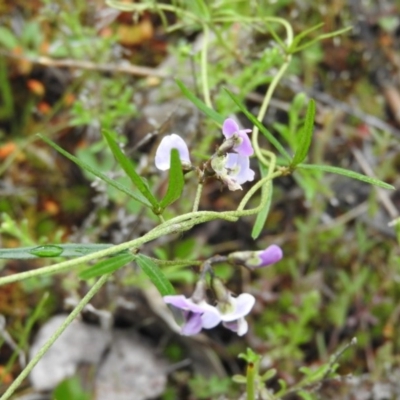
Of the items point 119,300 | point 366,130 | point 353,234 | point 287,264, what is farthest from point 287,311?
point 366,130

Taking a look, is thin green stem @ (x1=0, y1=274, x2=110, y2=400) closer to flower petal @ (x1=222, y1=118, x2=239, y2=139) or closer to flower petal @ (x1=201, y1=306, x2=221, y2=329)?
flower petal @ (x1=201, y1=306, x2=221, y2=329)

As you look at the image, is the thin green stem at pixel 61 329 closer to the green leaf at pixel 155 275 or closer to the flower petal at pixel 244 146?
the green leaf at pixel 155 275

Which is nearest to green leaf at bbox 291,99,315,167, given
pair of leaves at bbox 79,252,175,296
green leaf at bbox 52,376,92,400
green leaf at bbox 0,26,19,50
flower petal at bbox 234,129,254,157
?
flower petal at bbox 234,129,254,157

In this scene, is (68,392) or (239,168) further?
(68,392)

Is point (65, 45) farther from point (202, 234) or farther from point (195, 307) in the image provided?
point (195, 307)

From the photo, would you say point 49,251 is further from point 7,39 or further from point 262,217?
point 7,39

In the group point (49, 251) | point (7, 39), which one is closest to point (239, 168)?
point (49, 251)

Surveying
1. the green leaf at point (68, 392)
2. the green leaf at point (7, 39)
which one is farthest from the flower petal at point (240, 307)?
the green leaf at point (7, 39)
